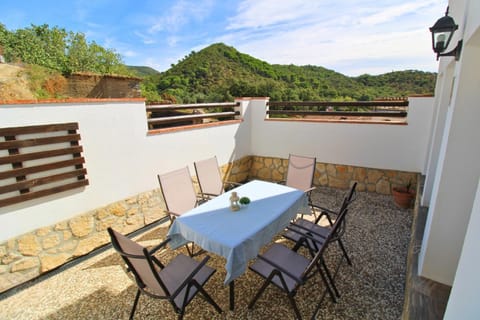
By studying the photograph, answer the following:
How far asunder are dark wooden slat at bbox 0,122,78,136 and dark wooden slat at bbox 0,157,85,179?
40 cm

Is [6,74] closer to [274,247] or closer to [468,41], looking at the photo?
[274,247]

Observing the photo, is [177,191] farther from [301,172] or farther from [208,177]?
[301,172]

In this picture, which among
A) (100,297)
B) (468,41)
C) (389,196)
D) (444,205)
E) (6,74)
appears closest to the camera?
(468,41)

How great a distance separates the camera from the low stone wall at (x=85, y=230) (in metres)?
2.65

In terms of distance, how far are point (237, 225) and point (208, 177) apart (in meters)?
1.81

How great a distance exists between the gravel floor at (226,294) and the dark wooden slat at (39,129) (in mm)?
1770

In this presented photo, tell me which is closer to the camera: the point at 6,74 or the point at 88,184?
the point at 88,184

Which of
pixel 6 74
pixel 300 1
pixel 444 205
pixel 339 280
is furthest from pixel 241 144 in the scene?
pixel 6 74

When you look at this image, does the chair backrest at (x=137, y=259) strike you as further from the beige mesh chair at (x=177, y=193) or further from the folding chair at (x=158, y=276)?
the beige mesh chair at (x=177, y=193)

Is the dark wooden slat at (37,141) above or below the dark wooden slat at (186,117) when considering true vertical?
below

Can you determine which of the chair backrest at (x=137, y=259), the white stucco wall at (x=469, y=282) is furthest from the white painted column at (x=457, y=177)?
the chair backrest at (x=137, y=259)

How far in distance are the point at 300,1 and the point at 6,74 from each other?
9616 millimetres

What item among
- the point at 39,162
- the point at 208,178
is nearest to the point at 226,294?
the point at 208,178

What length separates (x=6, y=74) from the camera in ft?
25.5
